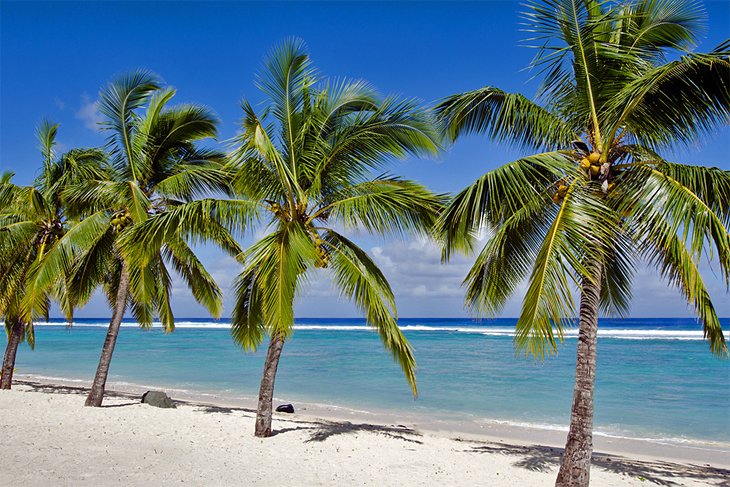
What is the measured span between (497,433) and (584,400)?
247 inches

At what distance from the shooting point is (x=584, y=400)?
19.0 feet

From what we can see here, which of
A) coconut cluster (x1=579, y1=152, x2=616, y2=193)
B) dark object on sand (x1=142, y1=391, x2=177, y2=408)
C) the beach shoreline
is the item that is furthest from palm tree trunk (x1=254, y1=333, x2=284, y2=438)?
coconut cluster (x1=579, y1=152, x2=616, y2=193)

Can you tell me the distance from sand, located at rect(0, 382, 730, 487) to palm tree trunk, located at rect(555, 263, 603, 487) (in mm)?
1274

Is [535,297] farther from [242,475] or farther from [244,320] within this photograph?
[244,320]

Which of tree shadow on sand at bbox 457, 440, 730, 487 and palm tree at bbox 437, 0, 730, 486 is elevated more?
palm tree at bbox 437, 0, 730, 486

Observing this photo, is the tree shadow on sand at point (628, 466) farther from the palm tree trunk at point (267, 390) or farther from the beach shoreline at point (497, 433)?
the palm tree trunk at point (267, 390)

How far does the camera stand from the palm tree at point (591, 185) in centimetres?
515

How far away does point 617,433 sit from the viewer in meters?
11.7

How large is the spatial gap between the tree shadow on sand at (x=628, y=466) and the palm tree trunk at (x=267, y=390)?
3369 mm

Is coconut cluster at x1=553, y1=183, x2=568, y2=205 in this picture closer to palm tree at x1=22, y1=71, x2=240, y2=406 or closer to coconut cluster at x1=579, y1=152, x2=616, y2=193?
coconut cluster at x1=579, y1=152, x2=616, y2=193

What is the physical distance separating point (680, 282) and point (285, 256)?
480 cm

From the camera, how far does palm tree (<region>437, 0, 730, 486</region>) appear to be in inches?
203

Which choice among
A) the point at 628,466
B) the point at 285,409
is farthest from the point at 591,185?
the point at 285,409

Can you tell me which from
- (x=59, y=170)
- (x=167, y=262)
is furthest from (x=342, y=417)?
(x=59, y=170)
